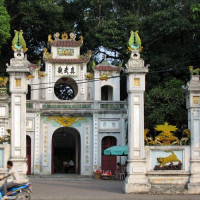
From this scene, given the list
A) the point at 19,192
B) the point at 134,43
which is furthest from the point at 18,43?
the point at 19,192

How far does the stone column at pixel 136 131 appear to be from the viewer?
14.8 meters

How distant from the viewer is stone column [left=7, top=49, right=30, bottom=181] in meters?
15.2

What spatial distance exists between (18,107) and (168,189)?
20.4 ft

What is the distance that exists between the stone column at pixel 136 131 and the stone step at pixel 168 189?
31 centimetres

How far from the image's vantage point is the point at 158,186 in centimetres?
A: 1508

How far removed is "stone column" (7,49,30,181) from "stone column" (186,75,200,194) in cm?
610

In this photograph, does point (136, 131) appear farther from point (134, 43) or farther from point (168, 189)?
point (134, 43)

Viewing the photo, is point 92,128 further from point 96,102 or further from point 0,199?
point 0,199

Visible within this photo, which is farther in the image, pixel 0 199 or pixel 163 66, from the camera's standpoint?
pixel 163 66

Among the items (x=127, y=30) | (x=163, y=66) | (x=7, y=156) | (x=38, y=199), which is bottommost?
(x=38, y=199)

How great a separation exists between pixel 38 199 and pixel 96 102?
1298cm

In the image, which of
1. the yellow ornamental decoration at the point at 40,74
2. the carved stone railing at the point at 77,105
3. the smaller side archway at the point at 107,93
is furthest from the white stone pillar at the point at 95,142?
the yellow ornamental decoration at the point at 40,74

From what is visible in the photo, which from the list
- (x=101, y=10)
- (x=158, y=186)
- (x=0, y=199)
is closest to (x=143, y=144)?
(x=158, y=186)

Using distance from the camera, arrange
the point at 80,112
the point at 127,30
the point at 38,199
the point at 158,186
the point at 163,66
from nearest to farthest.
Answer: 1. the point at 38,199
2. the point at 158,186
3. the point at 80,112
4. the point at 163,66
5. the point at 127,30
